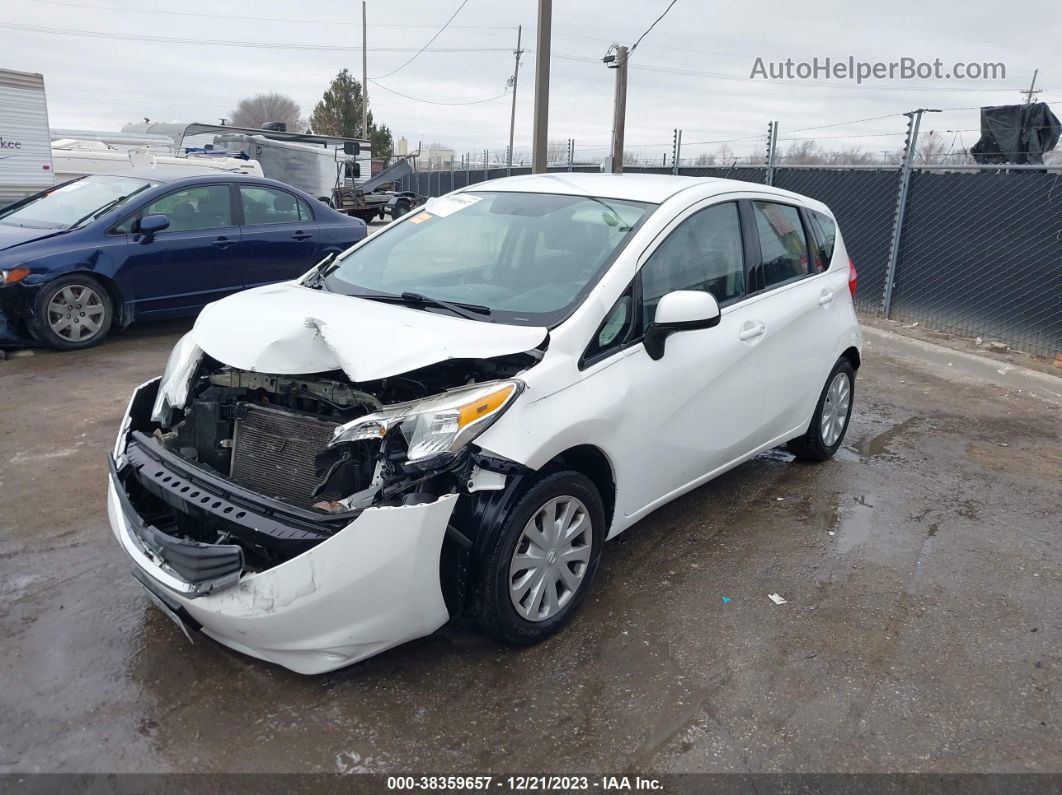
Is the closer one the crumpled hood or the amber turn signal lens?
the crumpled hood

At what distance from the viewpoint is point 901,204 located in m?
9.51

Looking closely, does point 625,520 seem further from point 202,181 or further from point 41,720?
point 202,181

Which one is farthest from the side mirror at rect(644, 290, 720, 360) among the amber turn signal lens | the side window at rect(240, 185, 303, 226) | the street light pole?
the street light pole

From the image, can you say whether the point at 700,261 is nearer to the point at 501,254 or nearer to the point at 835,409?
the point at 501,254

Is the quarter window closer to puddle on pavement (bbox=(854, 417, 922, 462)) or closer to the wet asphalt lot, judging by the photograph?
the wet asphalt lot

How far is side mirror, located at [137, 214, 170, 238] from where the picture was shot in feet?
24.2

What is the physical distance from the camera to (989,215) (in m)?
8.51

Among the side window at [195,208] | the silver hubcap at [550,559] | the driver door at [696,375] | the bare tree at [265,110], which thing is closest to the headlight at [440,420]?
the silver hubcap at [550,559]

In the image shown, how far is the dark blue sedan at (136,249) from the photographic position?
274 inches

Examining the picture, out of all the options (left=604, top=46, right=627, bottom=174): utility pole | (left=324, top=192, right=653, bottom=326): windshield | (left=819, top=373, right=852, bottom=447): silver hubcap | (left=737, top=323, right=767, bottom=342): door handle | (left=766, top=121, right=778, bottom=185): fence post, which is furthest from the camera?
(left=604, top=46, right=627, bottom=174): utility pole

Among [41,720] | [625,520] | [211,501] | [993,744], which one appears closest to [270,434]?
[211,501]

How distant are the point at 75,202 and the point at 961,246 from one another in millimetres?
9135

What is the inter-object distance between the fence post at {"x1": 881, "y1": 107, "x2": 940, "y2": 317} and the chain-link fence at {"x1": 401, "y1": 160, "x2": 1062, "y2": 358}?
0.03 metres

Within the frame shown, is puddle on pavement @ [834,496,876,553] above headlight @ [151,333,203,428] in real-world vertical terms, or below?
below
